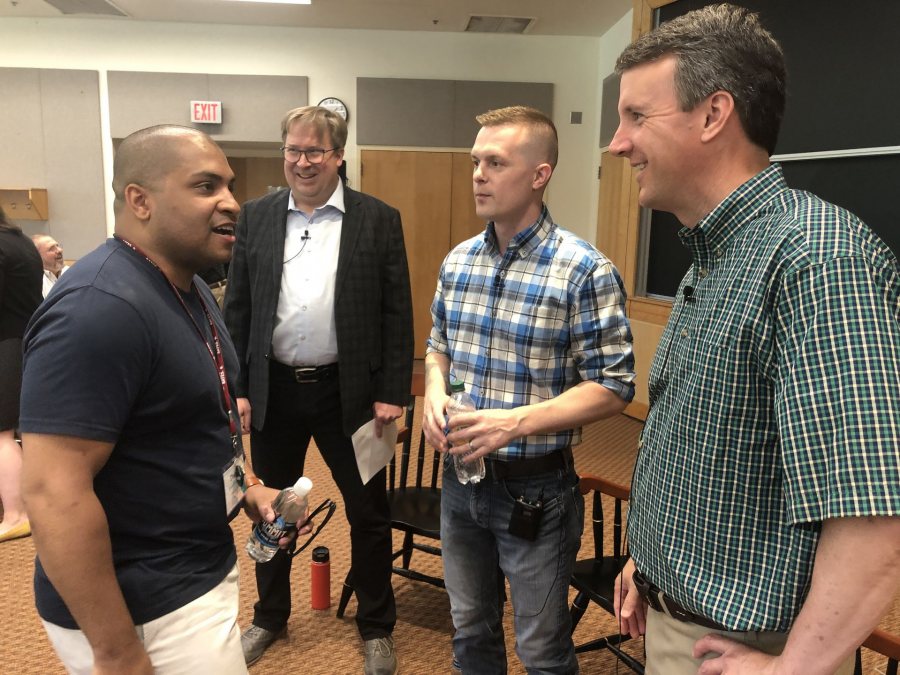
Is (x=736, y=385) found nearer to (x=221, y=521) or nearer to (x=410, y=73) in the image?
(x=221, y=521)

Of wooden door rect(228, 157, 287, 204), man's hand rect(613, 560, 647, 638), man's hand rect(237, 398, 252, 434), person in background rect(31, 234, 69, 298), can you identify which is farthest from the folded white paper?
wooden door rect(228, 157, 287, 204)

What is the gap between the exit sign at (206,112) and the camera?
21.6 feet

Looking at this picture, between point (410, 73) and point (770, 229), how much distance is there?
6.50m

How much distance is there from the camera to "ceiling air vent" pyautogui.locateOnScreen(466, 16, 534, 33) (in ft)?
20.3

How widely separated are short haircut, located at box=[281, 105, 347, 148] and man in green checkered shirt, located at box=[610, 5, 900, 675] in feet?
4.21

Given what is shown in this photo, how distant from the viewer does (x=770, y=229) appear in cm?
86

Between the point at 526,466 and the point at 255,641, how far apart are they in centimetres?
132

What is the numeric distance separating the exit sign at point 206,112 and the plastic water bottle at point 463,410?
6.00 m

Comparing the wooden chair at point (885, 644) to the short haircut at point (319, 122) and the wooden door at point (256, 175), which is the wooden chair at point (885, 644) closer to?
the short haircut at point (319, 122)

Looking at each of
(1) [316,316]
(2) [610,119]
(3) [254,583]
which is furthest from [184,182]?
(2) [610,119]

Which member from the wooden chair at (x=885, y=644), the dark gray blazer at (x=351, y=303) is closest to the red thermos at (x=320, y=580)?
the dark gray blazer at (x=351, y=303)

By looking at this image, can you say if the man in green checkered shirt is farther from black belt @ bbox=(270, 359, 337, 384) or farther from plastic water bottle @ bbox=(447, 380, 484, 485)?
black belt @ bbox=(270, 359, 337, 384)

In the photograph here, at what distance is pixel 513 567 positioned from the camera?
161 centimetres

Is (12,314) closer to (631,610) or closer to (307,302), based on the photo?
(307,302)
